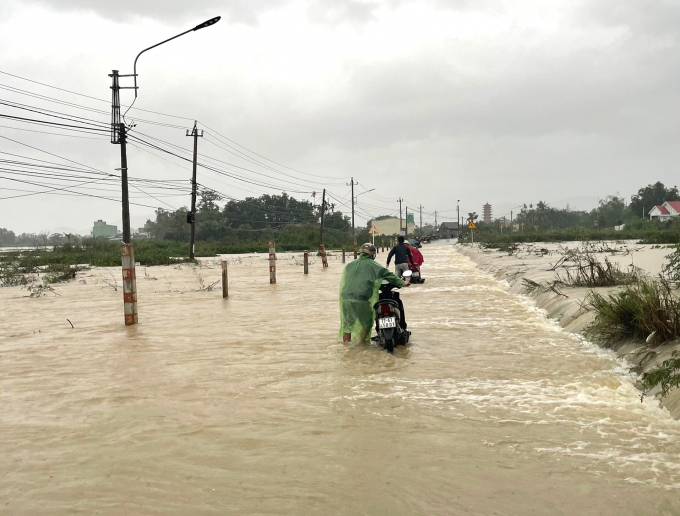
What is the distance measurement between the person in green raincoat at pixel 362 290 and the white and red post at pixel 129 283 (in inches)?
184

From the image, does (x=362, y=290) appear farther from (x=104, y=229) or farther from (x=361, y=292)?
(x=104, y=229)

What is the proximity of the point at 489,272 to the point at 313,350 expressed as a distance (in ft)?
65.4

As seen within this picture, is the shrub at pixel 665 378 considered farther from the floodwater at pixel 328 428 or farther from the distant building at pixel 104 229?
the distant building at pixel 104 229

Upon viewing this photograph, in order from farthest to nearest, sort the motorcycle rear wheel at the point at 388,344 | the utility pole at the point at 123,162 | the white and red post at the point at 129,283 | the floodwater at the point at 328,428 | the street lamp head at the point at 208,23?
1. the utility pole at the point at 123,162
2. the street lamp head at the point at 208,23
3. the white and red post at the point at 129,283
4. the motorcycle rear wheel at the point at 388,344
5. the floodwater at the point at 328,428

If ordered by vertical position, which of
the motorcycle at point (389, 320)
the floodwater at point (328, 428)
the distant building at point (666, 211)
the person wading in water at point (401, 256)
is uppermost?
the distant building at point (666, 211)

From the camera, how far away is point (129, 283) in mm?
12109

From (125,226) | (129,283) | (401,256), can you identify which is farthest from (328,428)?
(125,226)

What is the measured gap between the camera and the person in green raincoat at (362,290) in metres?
9.25

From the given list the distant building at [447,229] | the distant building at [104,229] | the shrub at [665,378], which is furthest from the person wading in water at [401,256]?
the distant building at [104,229]

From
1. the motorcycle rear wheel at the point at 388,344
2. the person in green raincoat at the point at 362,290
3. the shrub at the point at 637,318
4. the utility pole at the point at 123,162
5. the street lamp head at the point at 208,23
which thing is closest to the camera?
the shrub at the point at 637,318

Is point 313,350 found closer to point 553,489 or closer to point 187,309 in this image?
point 553,489

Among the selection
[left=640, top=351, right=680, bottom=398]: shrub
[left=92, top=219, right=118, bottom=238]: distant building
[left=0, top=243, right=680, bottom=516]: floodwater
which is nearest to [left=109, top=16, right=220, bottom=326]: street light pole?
[left=0, top=243, right=680, bottom=516]: floodwater

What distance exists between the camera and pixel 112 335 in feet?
36.8

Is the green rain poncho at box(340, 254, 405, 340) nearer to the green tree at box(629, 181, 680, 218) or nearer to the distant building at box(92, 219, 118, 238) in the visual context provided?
the green tree at box(629, 181, 680, 218)
